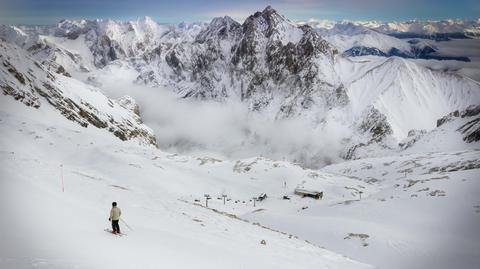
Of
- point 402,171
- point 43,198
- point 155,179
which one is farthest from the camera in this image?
point 402,171

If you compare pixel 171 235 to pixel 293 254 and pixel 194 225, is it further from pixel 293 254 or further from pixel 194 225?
pixel 293 254

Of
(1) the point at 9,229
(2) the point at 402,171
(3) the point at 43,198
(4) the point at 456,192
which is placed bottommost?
(2) the point at 402,171

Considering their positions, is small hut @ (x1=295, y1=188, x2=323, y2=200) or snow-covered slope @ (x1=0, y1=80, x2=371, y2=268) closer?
snow-covered slope @ (x1=0, y1=80, x2=371, y2=268)

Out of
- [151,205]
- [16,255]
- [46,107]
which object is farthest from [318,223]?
[46,107]

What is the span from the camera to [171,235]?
22.4 metres

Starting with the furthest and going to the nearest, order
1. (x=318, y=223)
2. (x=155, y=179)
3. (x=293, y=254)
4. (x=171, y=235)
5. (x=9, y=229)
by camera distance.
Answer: (x=155, y=179) < (x=318, y=223) < (x=293, y=254) < (x=171, y=235) < (x=9, y=229)

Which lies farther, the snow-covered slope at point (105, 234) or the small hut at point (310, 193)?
the small hut at point (310, 193)

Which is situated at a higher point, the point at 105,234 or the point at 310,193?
the point at 105,234

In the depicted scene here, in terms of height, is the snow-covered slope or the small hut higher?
the snow-covered slope

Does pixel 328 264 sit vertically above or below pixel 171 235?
below

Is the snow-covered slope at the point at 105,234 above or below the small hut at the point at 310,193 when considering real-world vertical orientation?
above

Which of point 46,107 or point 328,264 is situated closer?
point 328,264

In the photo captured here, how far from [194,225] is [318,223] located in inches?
887

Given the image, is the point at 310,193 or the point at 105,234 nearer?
the point at 105,234
